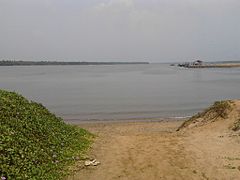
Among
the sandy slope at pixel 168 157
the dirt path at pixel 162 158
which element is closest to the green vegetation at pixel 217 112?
the sandy slope at pixel 168 157

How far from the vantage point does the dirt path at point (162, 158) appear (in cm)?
904

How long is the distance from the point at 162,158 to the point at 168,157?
220 mm

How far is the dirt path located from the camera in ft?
29.7

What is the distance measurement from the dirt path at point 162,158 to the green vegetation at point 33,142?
581mm

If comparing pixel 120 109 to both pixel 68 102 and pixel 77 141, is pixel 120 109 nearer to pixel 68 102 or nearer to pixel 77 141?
pixel 68 102

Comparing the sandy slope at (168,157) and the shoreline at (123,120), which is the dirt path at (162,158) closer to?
the sandy slope at (168,157)

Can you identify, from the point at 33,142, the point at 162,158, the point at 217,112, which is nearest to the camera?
the point at 33,142

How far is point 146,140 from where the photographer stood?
12.7 meters

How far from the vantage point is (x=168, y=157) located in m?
10.3

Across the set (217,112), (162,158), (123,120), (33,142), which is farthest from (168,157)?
(123,120)

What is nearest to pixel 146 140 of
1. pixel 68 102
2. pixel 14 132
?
pixel 14 132

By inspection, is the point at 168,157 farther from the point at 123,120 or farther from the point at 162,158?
the point at 123,120

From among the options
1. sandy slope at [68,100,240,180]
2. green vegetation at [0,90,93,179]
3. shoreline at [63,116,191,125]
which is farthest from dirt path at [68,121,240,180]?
shoreline at [63,116,191,125]

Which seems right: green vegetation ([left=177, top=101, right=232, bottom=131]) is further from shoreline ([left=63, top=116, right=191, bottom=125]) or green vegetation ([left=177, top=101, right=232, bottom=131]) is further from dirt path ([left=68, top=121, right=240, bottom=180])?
shoreline ([left=63, top=116, right=191, bottom=125])
